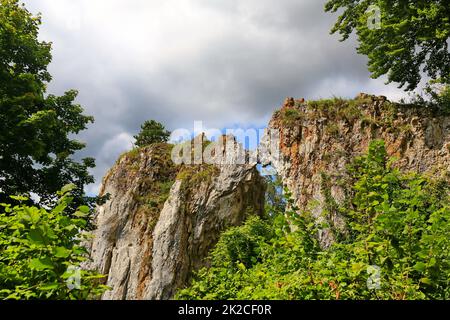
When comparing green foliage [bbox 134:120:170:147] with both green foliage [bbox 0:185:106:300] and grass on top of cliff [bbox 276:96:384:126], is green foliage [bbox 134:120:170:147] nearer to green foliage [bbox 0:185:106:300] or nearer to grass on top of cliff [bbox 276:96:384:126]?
grass on top of cliff [bbox 276:96:384:126]

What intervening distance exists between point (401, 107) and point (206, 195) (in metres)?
9.94

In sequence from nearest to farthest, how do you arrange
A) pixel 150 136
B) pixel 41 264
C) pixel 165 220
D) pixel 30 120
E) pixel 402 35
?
1. pixel 41 264
2. pixel 30 120
3. pixel 402 35
4. pixel 165 220
5. pixel 150 136

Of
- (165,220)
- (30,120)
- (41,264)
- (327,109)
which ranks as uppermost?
(327,109)

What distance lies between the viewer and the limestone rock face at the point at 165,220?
55.4 ft

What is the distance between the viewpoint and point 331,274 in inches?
111

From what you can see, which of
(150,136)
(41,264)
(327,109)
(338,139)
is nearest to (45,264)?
(41,264)

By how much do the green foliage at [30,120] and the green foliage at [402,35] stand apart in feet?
38.3

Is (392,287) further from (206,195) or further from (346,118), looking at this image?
(206,195)

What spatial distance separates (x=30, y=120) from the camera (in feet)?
35.7

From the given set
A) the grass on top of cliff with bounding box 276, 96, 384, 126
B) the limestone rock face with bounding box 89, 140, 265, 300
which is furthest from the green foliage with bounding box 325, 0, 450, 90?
the limestone rock face with bounding box 89, 140, 265, 300

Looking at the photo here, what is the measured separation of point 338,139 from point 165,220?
9088 millimetres

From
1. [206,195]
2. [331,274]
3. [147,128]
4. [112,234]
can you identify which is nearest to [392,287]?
[331,274]

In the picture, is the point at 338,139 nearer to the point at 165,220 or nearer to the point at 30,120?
the point at 165,220
